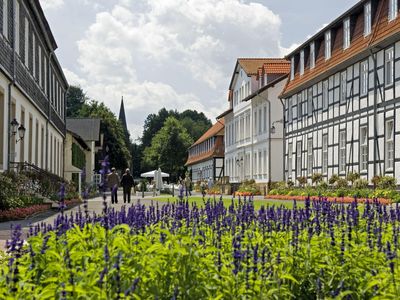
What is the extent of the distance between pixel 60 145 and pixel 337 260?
4059 cm

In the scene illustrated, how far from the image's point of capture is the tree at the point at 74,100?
117500 mm

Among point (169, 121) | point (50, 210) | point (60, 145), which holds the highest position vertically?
point (169, 121)

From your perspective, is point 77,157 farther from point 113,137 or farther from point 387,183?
point 387,183

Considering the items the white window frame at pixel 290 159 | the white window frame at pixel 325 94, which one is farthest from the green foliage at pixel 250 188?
the white window frame at pixel 325 94

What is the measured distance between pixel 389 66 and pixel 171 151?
283 feet

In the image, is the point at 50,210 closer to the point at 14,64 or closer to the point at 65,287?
the point at 14,64

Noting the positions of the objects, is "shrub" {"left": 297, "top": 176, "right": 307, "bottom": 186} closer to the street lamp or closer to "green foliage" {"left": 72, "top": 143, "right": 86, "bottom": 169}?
the street lamp

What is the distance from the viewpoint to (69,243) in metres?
5.50

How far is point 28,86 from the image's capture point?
85.8 ft

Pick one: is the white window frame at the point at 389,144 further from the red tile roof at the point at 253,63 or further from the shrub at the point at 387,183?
the red tile roof at the point at 253,63

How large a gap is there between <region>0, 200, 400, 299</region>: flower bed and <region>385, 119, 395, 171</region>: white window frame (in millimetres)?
21019

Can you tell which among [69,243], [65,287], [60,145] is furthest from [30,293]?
[60,145]

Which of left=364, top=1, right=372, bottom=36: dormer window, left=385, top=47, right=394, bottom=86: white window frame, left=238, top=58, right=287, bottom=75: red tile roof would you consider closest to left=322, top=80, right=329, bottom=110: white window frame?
left=364, top=1, right=372, bottom=36: dormer window

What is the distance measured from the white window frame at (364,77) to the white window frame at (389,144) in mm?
2721
